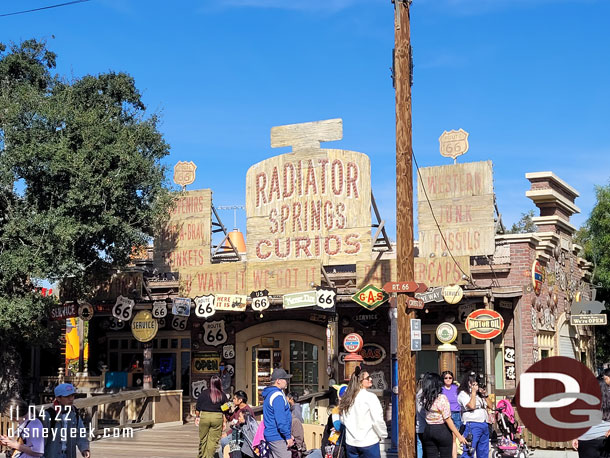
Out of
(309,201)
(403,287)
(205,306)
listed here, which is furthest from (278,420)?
(309,201)

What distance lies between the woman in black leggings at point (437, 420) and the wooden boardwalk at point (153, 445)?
24.1ft

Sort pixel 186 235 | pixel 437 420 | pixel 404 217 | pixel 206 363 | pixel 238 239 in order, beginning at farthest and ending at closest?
pixel 238 239 < pixel 206 363 < pixel 186 235 < pixel 404 217 < pixel 437 420

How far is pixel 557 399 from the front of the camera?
4664mm

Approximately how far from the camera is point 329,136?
21250 mm

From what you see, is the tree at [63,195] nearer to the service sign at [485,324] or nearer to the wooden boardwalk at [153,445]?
the wooden boardwalk at [153,445]

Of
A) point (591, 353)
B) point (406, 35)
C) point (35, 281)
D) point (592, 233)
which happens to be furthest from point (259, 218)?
point (592, 233)

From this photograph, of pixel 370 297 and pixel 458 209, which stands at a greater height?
pixel 458 209

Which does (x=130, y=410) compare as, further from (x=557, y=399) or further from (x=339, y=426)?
(x=557, y=399)

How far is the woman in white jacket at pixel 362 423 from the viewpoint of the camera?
29.8 feet

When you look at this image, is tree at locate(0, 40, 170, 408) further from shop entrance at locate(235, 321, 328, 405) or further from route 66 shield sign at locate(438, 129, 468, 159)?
route 66 shield sign at locate(438, 129, 468, 159)

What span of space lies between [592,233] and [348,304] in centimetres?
1552

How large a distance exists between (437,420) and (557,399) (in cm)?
561

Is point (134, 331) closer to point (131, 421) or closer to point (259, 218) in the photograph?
point (131, 421)

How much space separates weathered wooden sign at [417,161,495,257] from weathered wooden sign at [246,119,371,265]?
1424mm
